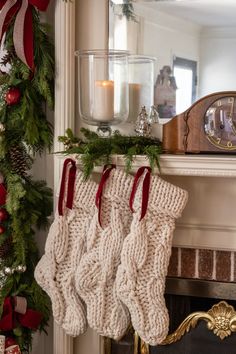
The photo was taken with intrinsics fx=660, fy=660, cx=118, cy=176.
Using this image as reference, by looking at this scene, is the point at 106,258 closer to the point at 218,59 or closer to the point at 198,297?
the point at 198,297

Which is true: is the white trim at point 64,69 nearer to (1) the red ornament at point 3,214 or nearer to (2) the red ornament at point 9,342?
(1) the red ornament at point 3,214

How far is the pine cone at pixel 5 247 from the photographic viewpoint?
2.16 metres

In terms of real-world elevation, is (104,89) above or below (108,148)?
above

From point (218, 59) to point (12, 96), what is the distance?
2.12ft

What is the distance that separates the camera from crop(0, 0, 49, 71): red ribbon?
6.67 feet

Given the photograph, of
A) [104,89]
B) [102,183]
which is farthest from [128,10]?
[102,183]

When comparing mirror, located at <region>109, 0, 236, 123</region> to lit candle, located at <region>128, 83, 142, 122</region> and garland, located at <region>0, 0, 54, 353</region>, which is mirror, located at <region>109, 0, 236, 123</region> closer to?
lit candle, located at <region>128, 83, 142, 122</region>

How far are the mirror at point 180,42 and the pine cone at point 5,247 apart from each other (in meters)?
0.64

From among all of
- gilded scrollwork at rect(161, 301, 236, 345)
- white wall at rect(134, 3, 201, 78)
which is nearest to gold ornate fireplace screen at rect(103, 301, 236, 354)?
gilded scrollwork at rect(161, 301, 236, 345)

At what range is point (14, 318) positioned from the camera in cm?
216

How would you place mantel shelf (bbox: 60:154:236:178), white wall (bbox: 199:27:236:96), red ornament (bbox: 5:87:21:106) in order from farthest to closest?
red ornament (bbox: 5:87:21:106)
white wall (bbox: 199:27:236:96)
mantel shelf (bbox: 60:154:236:178)

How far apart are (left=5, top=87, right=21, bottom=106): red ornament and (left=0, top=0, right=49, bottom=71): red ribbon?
0.09 metres

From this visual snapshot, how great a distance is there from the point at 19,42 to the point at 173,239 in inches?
31.1

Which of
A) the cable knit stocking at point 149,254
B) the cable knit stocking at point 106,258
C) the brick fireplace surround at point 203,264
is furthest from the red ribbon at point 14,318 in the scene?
the brick fireplace surround at point 203,264
